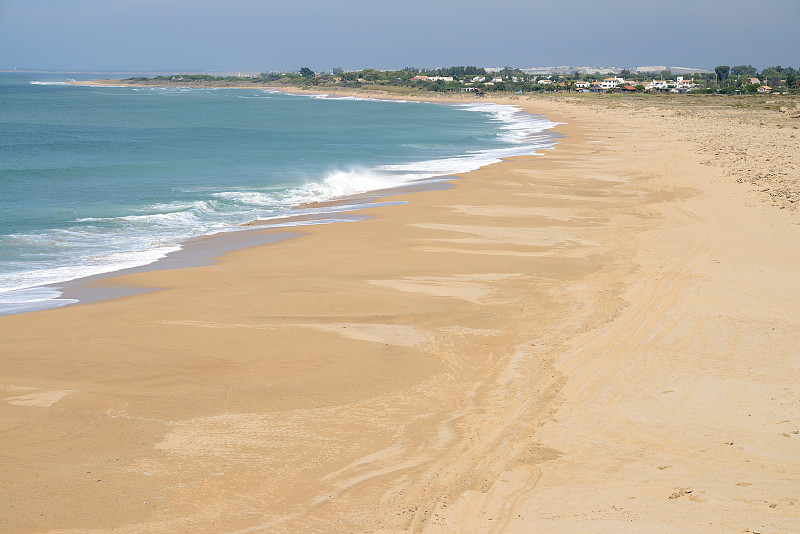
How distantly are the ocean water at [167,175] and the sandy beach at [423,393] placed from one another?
3.44m

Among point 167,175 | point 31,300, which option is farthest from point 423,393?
point 167,175

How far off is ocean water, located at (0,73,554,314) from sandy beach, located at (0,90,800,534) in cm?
344

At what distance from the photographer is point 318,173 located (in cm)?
3191

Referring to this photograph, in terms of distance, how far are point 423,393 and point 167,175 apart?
86.1ft

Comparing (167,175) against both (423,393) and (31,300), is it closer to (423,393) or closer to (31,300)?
(31,300)

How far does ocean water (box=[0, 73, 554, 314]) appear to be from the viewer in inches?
669


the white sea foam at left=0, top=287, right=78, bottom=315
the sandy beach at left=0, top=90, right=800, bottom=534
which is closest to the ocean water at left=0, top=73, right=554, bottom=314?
the white sea foam at left=0, top=287, right=78, bottom=315

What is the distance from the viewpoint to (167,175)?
104ft

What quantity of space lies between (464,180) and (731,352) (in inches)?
755

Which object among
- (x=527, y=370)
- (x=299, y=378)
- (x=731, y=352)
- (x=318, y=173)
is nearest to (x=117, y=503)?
(x=299, y=378)

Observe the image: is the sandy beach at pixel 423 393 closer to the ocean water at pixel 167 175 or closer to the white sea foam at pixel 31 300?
the white sea foam at pixel 31 300

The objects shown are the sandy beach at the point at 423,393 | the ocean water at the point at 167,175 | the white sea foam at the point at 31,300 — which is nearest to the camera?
the sandy beach at the point at 423,393

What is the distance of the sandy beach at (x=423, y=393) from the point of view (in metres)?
5.98

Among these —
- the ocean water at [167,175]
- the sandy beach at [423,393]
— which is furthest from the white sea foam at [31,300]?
the sandy beach at [423,393]
